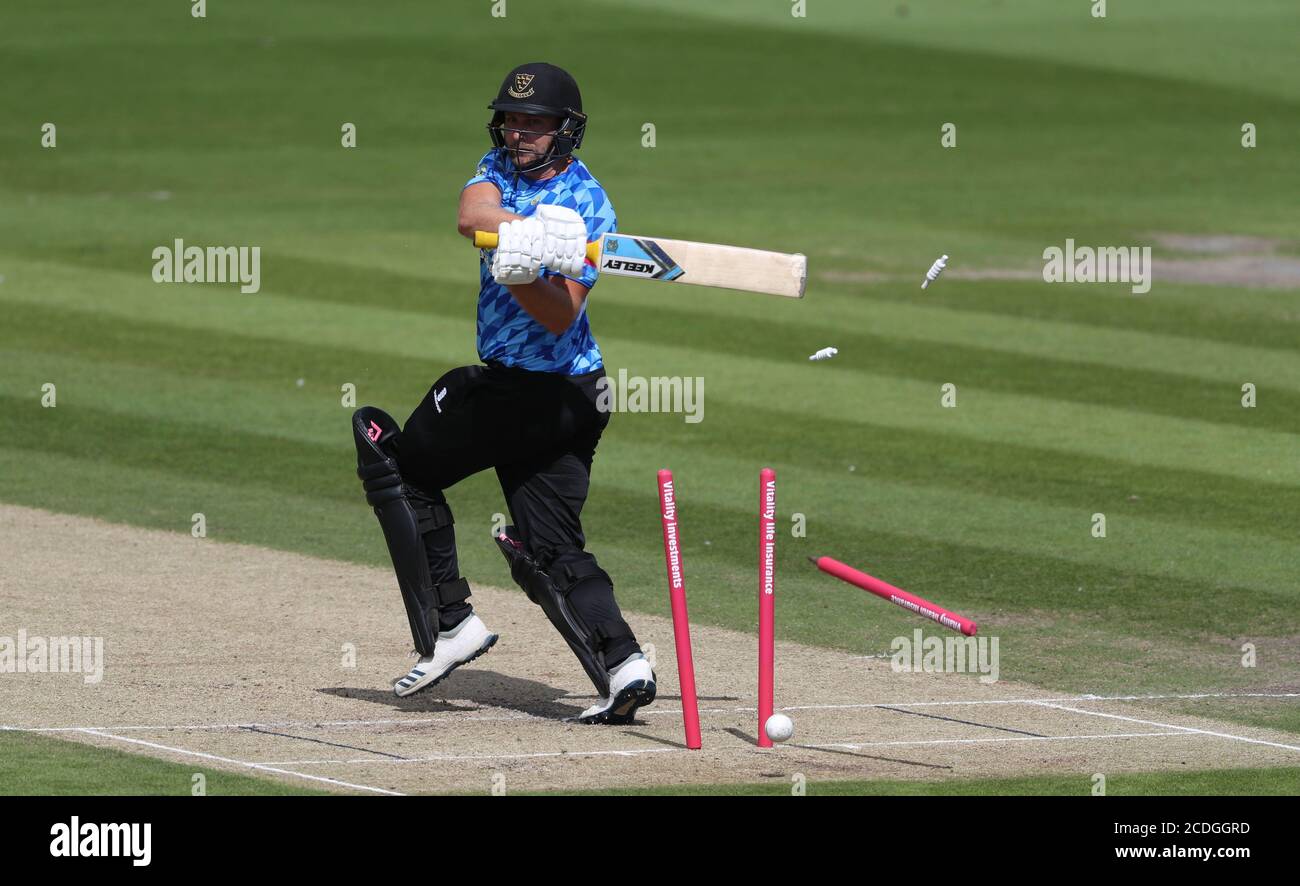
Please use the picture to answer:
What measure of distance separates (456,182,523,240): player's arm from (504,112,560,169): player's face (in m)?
0.19

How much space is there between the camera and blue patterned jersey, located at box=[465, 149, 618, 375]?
24.6 ft

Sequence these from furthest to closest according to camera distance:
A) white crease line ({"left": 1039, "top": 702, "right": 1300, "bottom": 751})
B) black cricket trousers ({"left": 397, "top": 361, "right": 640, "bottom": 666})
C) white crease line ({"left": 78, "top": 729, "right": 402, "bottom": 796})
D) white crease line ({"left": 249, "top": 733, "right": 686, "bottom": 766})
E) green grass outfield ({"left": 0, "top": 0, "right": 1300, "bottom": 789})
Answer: green grass outfield ({"left": 0, "top": 0, "right": 1300, "bottom": 789}) < black cricket trousers ({"left": 397, "top": 361, "right": 640, "bottom": 666}) < white crease line ({"left": 1039, "top": 702, "right": 1300, "bottom": 751}) < white crease line ({"left": 249, "top": 733, "right": 686, "bottom": 766}) < white crease line ({"left": 78, "top": 729, "right": 402, "bottom": 796})

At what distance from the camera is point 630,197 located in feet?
70.9

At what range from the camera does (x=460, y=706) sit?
800 centimetres

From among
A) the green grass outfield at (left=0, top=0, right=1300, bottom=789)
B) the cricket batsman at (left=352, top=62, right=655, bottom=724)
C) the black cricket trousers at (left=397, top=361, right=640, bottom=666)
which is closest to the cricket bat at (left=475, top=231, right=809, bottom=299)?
the cricket batsman at (left=352, top=62, right=655, bottom=724)

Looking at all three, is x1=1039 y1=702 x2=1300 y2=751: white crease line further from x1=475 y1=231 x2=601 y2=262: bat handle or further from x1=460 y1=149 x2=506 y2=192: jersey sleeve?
x1=460 y1=149 x2=506 y2=192: jersey sleeve

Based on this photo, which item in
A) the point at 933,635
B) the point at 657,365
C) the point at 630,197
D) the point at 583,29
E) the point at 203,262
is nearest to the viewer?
the point at 933,635

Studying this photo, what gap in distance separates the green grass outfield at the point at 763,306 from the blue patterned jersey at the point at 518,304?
2.27 m

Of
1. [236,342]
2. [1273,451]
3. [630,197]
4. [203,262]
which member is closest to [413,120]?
[630,197]

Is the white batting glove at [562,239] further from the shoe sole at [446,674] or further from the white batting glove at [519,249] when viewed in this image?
the shoe sole at [446,674]

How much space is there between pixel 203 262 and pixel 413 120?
7970mm

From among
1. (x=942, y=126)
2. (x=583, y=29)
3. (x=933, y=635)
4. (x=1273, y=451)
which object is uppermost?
(x=583, y=29)

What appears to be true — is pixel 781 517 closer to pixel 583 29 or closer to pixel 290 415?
pixel 290 415

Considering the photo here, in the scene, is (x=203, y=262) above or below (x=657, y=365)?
above
